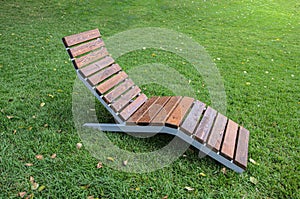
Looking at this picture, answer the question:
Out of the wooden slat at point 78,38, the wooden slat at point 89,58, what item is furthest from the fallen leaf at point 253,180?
the wooden slat at point 78,38

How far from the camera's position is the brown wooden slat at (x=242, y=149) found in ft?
7.50

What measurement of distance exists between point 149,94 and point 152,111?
93cm

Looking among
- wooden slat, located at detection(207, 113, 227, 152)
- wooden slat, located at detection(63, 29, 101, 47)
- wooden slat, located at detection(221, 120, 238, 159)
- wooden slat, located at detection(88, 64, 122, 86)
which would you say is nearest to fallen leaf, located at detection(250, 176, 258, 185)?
wooden slat, located at detection(221, 120, 238, 159)

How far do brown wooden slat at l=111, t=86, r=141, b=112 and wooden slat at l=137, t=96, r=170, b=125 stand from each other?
0.30 metres

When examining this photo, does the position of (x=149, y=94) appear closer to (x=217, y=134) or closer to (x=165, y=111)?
(x=165, y=111)

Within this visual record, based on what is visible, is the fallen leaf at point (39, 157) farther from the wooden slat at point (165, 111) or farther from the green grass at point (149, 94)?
the wooden slat at point (165, 111)

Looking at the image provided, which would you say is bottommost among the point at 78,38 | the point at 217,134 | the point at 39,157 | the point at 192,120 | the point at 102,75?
the point at 39,157

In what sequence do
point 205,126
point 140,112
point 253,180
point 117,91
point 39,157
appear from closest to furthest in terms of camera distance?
point 253,180
point 39,157
point 205,126
point 140,112
point 117,91

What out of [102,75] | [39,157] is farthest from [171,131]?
[39,157]

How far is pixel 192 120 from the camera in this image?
2.56m

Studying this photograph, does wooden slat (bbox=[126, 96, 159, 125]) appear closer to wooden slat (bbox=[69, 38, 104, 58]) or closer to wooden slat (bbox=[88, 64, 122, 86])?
wooden slat (bbox=[88, 64, 122, 86])

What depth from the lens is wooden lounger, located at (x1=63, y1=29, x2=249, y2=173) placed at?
2369 millimetres

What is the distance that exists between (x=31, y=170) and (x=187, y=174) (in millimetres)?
1498

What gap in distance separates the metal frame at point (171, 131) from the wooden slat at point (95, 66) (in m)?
0.62
